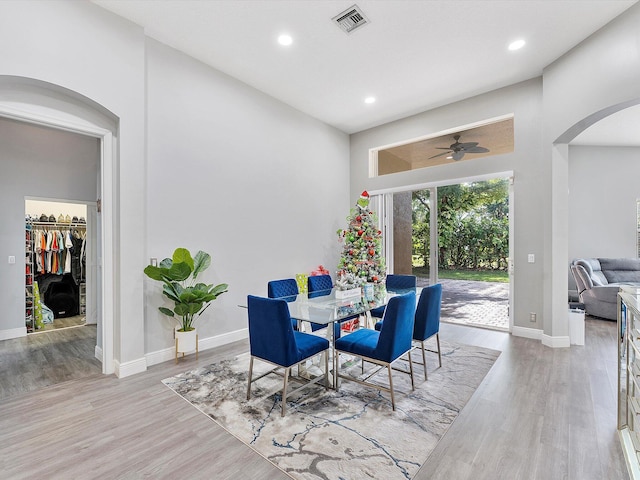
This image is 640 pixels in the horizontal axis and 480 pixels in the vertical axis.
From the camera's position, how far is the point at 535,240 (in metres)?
4.25

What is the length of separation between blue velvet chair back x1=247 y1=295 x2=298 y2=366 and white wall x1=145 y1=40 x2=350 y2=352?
5.40ft

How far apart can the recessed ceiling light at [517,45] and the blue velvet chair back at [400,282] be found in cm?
302

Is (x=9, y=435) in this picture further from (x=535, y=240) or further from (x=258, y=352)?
(x=535, y=240)

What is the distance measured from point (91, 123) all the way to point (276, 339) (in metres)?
2.85

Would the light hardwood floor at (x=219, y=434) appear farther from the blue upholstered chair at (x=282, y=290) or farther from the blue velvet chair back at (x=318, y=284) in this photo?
the blue velvet chair back at (x=318, y=284)

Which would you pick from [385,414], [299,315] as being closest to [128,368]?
[299,315]

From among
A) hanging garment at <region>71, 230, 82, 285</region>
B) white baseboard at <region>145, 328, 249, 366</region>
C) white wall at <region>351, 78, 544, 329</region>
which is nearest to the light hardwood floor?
white baseboard at <region>145, 328, 249, 366</region>

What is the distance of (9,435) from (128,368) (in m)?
0.99

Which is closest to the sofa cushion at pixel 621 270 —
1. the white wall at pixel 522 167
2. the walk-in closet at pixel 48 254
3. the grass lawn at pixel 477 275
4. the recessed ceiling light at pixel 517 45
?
the grass lawn at pixel 477 275

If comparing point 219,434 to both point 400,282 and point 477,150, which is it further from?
point 477,150

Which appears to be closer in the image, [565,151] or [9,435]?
[9,435]

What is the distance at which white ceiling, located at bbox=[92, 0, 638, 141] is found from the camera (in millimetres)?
2949

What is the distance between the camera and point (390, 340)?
2455 mm

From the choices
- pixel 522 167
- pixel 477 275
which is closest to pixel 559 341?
pixel 522 167
